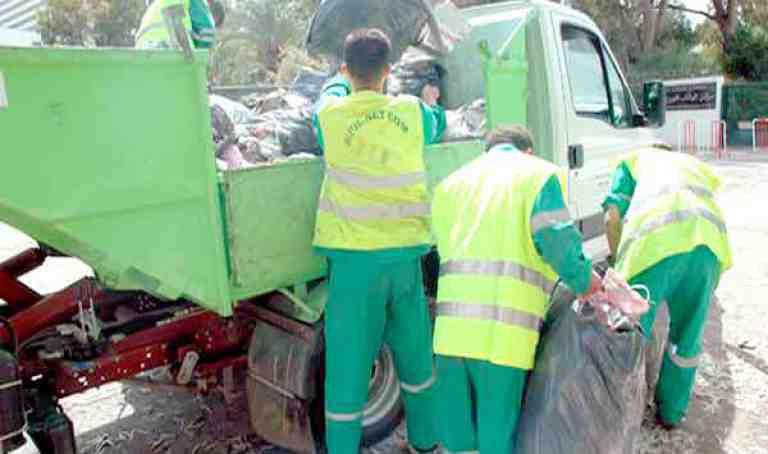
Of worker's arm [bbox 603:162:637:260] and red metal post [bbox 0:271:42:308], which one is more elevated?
worker's arm [bbox 603:162:637:260]

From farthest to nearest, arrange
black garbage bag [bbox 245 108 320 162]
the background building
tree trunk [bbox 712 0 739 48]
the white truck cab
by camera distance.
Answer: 1. the background building
2. tree trunk [bbox 712 0 739 48]
3. the white truck cab
4. black garbage bag [bbox 245 108 320 162]

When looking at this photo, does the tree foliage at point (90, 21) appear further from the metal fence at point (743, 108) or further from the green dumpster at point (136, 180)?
the green dumpster at point (136, 180)

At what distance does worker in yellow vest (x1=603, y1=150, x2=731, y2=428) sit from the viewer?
123 inches

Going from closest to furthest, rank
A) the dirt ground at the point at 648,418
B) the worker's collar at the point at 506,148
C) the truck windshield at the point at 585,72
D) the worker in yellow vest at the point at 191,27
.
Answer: the worker's collar at the point at 506,148
the dirt ground at the point at 648,418
the worker in yellow vest at the point at 191,27
the truck windshield at the point at 585,72

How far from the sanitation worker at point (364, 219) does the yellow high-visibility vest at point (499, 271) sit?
14.0 inches

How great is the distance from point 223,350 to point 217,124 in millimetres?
1052

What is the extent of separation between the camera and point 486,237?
2426mm

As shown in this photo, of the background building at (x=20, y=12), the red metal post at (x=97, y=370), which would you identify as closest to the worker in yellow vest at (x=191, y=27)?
the red metal post at (x=97, y=370)

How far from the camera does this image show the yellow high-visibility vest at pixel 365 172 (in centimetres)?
271

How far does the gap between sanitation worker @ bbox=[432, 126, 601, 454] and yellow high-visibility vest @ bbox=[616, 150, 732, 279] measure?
856 mm

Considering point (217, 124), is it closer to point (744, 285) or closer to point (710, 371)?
point (710, 371)

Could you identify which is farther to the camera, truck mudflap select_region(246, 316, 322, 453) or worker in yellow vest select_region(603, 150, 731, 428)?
worker in yellow vest select_region(603, 150, 731, 428)

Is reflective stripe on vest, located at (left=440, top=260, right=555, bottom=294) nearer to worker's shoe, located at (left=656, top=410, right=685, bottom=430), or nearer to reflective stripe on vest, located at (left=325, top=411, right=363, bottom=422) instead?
reflective stripe on vest, located at (left=325, top=411, right=363, bottom=422)

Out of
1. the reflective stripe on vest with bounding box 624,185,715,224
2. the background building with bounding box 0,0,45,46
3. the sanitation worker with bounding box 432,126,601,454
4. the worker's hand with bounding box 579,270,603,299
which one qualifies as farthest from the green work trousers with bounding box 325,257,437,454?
the background building with bounding box 0,0,45,46
